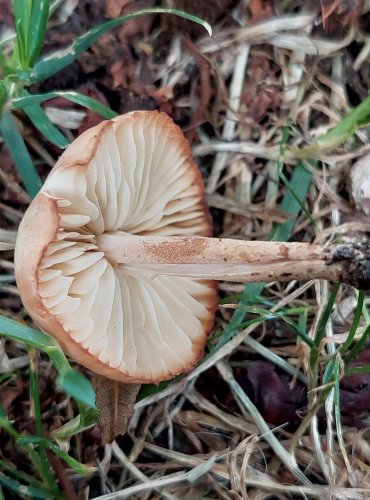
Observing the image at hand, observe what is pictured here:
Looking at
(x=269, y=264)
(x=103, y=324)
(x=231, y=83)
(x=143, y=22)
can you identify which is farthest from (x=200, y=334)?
(x=143, y=22)

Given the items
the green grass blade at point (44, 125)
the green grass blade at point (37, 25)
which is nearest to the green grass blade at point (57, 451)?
the green grass blade at point (44, 125)

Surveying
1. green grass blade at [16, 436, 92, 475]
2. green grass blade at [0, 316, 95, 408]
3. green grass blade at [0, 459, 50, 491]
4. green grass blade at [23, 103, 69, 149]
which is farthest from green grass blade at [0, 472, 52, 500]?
green grass blade at [23, 103, 69, 149]

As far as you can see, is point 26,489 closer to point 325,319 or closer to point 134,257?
point 134,257

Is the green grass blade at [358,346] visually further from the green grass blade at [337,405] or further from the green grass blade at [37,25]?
Result: the green grass blade at [37,25]

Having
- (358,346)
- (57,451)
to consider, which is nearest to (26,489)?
(57,451)

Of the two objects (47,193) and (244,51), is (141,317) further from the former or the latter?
(244,51)
